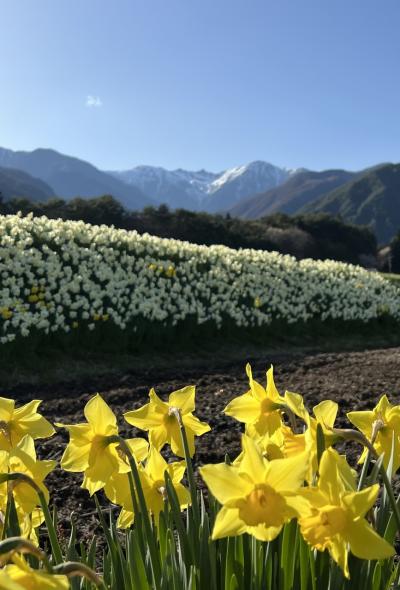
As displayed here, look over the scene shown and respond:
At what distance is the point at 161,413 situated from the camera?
144 centimetres

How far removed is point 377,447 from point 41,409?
428 centimetres

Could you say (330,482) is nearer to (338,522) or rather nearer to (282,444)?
(338,522)

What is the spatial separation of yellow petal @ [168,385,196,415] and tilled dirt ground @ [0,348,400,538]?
1.59 m

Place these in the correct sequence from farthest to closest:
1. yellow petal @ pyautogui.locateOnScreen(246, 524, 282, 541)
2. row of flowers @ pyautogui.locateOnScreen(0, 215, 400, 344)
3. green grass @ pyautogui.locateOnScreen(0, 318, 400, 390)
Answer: row of flowers @ pyautogui.locateOnScreen(0, 215, 400, 344), green grass @ pyautogui.locateOnScreen(0, 318, 400, 390), yellow petal @ pyautogui.locateOnScreen(246, 524, 282, 541)

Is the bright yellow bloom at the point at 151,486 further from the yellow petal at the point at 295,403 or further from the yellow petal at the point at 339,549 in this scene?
the yellow petal at the point at 339,549

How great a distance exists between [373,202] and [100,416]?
6663 inches

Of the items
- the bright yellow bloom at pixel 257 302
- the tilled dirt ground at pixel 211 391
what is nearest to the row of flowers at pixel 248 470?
the tilled dirt ground at pixel 211 391

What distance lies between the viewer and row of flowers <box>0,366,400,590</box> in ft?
3.17

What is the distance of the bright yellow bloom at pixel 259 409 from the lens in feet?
4.61

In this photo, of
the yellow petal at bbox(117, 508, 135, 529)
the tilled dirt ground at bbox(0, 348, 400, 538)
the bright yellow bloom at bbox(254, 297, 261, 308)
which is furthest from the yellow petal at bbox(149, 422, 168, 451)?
the bright yellow bloom at bbox(254, 297, 261, 308)

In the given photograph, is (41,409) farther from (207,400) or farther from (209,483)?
(209,483)

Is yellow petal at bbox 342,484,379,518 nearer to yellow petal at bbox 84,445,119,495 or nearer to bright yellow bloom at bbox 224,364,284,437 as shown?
bright yellow bloom at bbox 224,364,284,437

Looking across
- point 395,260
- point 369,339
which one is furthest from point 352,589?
point 395,260

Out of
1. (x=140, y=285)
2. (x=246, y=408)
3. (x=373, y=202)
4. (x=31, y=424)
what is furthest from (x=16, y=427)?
(x=373, y=202)
